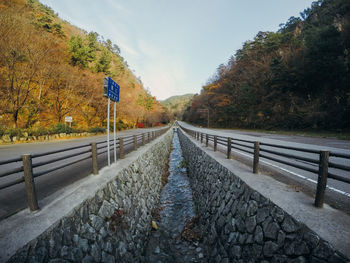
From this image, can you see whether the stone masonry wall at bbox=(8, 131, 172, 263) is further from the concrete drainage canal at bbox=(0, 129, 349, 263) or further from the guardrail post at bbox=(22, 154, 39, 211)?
the guardrail post at bbox=(22, 154, 39, 211)

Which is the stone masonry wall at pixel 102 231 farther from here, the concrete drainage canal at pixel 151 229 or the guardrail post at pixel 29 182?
the guardrail post at pixel 29 182

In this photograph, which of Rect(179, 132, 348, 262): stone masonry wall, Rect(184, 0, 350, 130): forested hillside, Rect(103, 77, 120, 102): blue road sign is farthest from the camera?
Rect(184, 0, 350, 130): forested hillside

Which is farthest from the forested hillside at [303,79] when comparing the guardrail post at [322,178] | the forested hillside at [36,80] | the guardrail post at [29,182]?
the forested hillside at [36,80]

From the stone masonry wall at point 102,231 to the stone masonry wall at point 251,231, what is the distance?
2.29 m

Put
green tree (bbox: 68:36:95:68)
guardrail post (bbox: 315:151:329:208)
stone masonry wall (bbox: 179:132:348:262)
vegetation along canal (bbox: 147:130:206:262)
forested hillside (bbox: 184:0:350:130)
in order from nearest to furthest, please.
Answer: stone masonry wall (bbox: 179:132:348:262), guardrail post (bbox: 315:151:329:208), vegetation along canal (bbox: 147:130:206:262), forested hillside (bbox: 184:0:350:130), green tree (bbox: 68:36:95:68)

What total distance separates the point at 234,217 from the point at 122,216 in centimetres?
294

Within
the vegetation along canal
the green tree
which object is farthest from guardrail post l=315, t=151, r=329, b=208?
the green tree

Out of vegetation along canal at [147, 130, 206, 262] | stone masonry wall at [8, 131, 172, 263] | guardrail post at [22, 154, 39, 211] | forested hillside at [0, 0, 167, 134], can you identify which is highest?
forested hillside at [0, 0, 167, 134]

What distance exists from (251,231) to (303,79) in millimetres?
26530

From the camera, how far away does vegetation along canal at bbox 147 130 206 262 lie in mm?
4344

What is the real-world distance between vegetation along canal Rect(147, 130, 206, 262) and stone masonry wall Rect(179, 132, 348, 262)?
0.47 meters

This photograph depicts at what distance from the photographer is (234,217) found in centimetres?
371

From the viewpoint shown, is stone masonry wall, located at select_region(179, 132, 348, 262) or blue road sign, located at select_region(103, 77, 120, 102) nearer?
stone masonry wall, located at select_region(179, 132, 348, 262)

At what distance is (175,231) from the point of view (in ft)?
17.7
